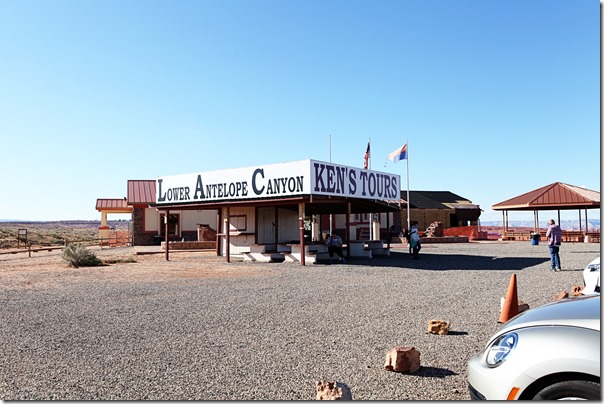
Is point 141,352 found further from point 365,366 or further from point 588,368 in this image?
point 588,368

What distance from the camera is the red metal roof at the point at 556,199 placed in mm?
34938


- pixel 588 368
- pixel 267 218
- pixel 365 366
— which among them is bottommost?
pixel 365 366

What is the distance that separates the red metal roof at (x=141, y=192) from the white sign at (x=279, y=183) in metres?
12.4

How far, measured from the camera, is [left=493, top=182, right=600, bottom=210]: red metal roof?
115 feet

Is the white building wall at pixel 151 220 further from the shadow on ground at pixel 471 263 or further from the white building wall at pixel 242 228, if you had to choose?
the shadow on ground at pixel 471 263

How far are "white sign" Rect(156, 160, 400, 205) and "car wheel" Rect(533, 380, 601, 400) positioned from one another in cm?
1591

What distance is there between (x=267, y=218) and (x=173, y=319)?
1617 centimetres

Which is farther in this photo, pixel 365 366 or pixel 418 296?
pixel 418 296

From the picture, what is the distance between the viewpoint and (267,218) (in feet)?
82.2

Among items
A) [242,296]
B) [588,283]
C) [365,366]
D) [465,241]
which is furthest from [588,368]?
[465,241]

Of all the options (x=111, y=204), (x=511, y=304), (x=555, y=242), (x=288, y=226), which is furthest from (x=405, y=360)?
(x=111, y=204)

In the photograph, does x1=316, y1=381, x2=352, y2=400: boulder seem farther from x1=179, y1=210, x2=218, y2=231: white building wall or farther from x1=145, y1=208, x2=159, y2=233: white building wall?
x1=145, y1=208, x2=159, y2=233: white building wall

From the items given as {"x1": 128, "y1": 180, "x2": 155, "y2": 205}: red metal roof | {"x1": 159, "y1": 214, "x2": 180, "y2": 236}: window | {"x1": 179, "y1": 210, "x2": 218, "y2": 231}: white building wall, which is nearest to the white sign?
{"x1": 179, "y1": 210, "x2": 218, "y2": 231}: white building wall

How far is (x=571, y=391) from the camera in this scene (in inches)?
127
